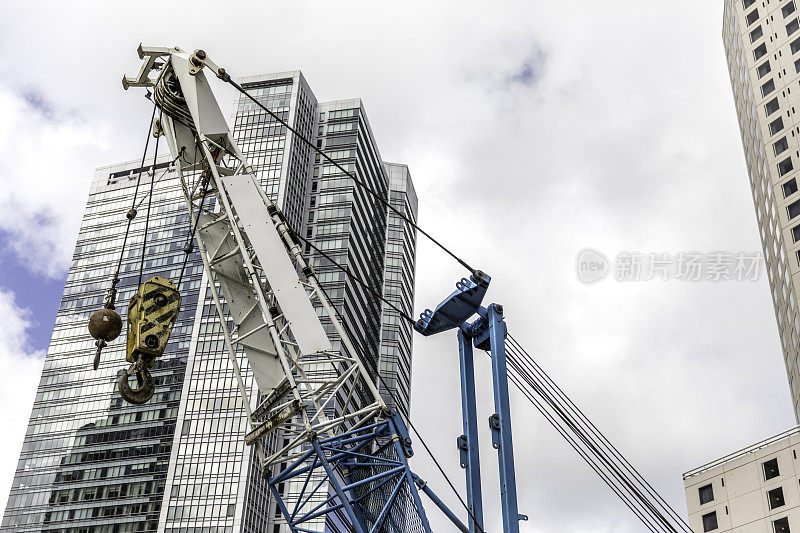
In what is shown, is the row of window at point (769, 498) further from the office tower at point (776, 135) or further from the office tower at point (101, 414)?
the office tower at point (101, 414)

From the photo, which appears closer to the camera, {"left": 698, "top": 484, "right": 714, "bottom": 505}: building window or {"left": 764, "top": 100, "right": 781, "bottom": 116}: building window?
{"left": 698, "top": 484, "right": 714, "bottom": 505}: building window

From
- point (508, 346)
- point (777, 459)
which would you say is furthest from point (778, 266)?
point (508, 346)

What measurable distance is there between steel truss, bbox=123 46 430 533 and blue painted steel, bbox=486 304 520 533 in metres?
2.62

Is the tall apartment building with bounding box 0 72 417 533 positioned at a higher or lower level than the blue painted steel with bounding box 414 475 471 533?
higher

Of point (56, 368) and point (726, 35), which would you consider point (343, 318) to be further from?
point (726, 35)

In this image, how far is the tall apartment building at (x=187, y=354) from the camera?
10656 centimetres

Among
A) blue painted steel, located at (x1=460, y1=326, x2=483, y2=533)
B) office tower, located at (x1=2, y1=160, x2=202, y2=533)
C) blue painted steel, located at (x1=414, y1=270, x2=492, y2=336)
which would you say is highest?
office tower, located at (x1=2, y1=160, x2=202, y2=533)

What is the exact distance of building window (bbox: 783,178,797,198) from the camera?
75.9 m

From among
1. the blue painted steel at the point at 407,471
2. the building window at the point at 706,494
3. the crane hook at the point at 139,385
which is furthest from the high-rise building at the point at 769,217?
the crane hook at the point at 139,385

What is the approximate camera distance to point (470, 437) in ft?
103

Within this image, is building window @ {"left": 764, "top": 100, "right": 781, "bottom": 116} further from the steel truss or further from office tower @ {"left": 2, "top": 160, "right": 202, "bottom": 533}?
office tower @ {"left": 2, "top": 160, "right": 202, "bottom": 533}

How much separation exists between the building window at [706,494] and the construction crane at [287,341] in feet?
88.8

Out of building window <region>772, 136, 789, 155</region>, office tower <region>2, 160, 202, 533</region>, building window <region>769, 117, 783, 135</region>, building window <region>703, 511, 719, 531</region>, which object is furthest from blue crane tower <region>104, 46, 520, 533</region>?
office tower <region>2, 160, 202, 533</region>

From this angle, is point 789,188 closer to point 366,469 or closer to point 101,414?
point 366,469
